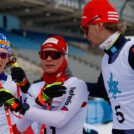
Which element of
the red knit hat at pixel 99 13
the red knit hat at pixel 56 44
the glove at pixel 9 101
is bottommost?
the glove at pixel 9 101

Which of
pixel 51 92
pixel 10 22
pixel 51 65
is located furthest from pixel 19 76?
pixel 10 22

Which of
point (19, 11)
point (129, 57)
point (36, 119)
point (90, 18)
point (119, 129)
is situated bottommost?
point (119, 129)

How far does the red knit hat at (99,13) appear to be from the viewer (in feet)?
5.54

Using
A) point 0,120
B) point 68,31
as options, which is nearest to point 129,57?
point 0,120

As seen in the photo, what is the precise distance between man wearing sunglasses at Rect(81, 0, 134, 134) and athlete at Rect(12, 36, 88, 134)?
0.89 ft

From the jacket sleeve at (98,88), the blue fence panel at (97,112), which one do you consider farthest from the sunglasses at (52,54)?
the blue fence panel at (97,112)

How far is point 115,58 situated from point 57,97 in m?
0.60

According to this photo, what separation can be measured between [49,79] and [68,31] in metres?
25.5

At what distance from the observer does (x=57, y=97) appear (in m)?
1.77

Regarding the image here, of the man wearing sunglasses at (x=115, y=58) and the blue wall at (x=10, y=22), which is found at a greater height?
the blue wall at (x=10, y=22)

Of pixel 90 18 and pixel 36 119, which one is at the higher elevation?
pixel 90 18

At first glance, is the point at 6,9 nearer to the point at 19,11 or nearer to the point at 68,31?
the point at 19,11

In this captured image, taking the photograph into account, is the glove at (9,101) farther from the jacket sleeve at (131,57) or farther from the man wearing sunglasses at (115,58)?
the jacket sleeve at (131,57)

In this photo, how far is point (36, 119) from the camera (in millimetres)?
1572
